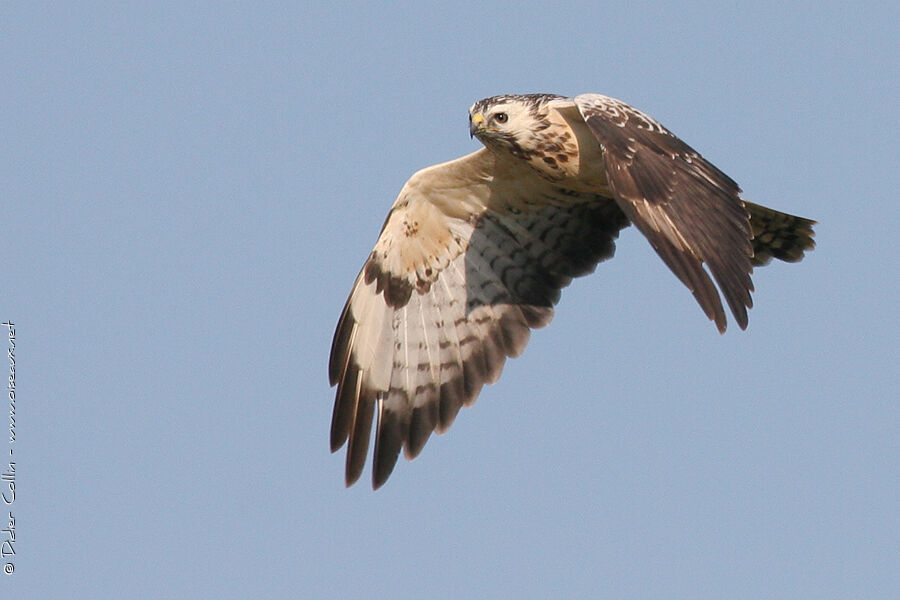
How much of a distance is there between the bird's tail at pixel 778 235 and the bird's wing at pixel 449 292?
3.16ft

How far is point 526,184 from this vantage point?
10250 mm

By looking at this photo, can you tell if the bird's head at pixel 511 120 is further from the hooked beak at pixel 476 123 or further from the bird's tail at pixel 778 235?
the bird's tail at pixel 778 235

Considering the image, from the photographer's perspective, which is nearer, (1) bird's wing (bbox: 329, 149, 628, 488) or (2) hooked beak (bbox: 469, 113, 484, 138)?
(2) hooked beak (bbox: 469, 113, 484, 138)

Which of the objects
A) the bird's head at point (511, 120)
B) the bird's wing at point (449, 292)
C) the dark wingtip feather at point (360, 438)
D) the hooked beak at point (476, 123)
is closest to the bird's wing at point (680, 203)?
the bird's head at point (511, 120)

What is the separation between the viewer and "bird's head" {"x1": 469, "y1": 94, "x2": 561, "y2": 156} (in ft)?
30.8

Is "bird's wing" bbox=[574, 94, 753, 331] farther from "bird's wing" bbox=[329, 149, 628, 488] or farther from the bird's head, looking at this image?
"bird's wing" bbox=[329, 149, 628, 488]

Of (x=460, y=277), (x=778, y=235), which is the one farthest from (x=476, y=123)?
(x=778, y=235)

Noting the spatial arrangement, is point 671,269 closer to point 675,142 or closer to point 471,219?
point 675,142

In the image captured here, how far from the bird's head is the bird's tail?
1688 mm

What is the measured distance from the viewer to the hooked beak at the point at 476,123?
31.0ft

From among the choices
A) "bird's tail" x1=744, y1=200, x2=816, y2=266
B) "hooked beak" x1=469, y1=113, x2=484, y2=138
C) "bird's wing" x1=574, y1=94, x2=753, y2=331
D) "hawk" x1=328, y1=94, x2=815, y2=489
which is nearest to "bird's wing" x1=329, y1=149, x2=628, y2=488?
"hawk" x1=328, y1=94, x2=815, y2=489

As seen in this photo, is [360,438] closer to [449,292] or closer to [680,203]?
[449,292]

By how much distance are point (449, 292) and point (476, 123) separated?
5.27ft

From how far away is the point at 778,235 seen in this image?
10.2 metres
